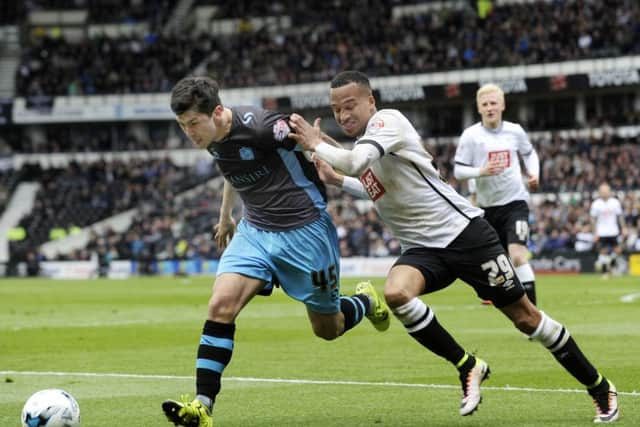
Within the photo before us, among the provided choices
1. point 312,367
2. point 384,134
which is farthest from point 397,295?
point 312,367

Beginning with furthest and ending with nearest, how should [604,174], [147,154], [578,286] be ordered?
[147,154], [604,174], [578,286]

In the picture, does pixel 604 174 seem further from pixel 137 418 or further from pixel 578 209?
pixel 137 418

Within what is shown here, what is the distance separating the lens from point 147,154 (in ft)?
189

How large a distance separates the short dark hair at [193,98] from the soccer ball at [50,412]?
5.90 ft

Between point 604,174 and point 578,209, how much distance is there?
171 inches

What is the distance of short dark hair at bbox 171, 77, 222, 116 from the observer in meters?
7.33

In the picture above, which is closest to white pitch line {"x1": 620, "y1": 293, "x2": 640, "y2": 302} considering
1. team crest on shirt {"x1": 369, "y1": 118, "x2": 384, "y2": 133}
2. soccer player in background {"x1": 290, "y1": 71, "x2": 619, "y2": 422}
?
soccer player in background {"x1": 290, "y1": 71, "x2": 619, "y2": 422}

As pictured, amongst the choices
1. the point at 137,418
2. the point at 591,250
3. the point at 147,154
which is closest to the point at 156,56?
the point at 147,154

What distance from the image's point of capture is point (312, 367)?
1083 centimetres

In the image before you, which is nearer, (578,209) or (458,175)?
(458,175)

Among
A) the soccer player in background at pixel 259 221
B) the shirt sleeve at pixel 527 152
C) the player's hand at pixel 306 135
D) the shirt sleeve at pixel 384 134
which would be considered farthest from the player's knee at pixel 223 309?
the shirt sleeve at pixel 527 152

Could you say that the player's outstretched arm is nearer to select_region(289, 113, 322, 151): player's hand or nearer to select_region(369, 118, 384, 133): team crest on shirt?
select_region(289, 113, 322, 151): player's hand

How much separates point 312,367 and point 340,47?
44.3 meters

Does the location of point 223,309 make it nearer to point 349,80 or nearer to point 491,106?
point 349,80
